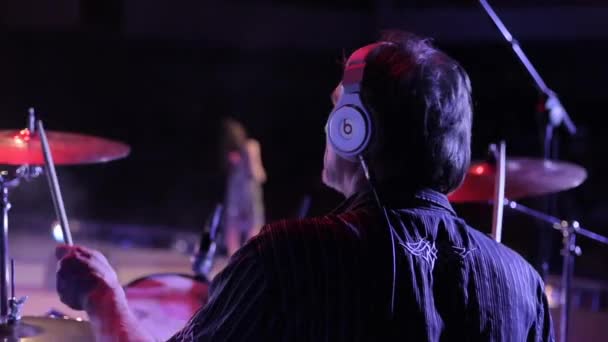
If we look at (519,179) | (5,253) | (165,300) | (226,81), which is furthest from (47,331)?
(226,81)

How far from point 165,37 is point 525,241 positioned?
5138 mm

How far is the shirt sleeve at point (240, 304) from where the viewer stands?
109 cm

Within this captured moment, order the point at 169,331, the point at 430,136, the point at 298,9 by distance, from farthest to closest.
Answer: the point at 298,9
the point at 169,331
the point at 430,136

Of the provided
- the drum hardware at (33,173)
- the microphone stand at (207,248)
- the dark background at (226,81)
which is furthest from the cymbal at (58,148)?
the dark background at (226,81)

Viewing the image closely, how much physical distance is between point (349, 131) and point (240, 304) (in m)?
0.31

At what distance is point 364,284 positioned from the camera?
113 cm

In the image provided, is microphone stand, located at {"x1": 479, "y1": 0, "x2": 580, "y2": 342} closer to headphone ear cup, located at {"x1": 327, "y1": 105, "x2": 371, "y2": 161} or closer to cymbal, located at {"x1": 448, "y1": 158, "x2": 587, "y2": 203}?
cymbal, located at {"x1": 448, "y1": 158, "x2": 587, "y2": 203}

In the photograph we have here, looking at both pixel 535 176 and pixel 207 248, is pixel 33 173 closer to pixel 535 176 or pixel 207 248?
pixel 207 248

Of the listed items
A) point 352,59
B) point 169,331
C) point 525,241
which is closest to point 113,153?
point 169,331

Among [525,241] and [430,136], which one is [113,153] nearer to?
[430,136]

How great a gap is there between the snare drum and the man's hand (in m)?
1.20

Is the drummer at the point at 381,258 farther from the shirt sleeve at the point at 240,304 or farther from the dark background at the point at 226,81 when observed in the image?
the dark background at the point at 226,81

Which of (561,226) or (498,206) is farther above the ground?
(498,206)

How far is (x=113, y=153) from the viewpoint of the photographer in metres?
2.22
